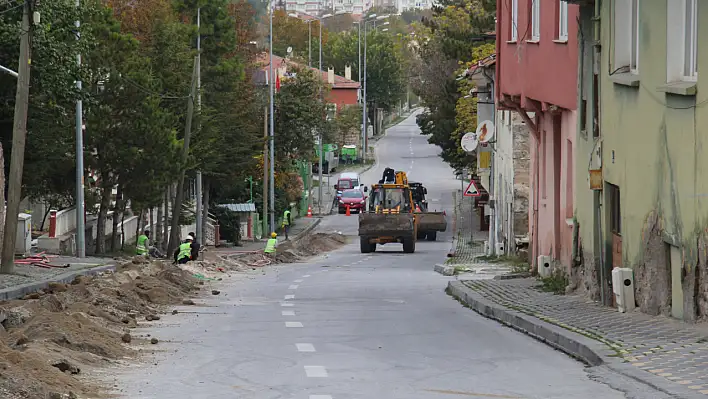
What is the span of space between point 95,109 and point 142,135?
2088 mm

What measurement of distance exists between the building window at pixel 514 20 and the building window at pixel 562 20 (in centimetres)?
620

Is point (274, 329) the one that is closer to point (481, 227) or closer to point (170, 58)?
point (170, 58)

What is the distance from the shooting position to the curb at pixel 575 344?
448 inches

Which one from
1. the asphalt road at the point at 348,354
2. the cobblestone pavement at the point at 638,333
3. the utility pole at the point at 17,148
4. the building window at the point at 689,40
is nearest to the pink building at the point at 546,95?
the asphalt road at the point at 348,354

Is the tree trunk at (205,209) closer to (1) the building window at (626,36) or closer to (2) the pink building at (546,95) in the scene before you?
(2) the pink building at (546,95)

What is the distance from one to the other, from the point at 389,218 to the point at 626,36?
113 ft

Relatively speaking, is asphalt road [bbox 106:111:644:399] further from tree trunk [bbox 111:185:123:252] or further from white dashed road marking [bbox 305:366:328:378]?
tree trunk [bbox 111:185:123:252]

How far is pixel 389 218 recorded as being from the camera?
53.7 m

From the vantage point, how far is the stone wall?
155ft

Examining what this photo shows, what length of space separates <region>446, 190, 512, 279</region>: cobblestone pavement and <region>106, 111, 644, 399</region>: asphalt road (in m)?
7.21

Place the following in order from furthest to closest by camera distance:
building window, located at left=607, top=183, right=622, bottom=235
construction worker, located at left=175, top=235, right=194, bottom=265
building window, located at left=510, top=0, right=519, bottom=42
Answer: construction worker, located at left=175, top=235, right=194, bottom=265 → building window, located at left=510, top=0, right=519, bottom=42 → building window, located at left=607, top=183, right=622, bottom=235

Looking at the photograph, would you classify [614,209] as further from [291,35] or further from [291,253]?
[291,35]

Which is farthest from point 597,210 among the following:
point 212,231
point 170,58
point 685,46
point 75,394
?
point 212,231

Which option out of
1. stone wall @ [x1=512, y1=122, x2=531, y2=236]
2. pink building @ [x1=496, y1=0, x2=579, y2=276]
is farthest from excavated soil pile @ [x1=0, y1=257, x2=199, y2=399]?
stone wall @ [x1=512, y1=122, x2=531, y2=236]
